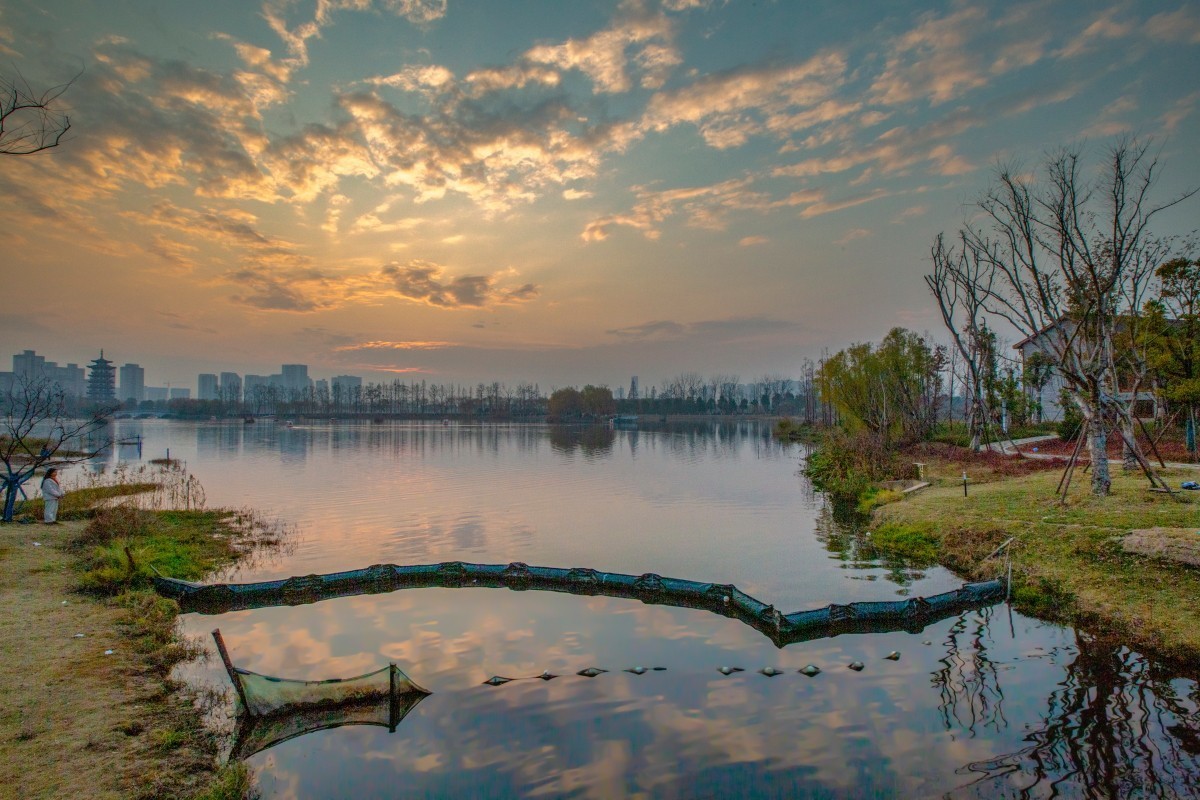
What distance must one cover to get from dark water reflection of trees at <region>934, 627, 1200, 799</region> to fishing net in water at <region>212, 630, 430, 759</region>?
21.5 feet

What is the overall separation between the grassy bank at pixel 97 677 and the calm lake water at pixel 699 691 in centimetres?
71

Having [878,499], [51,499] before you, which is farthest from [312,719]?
[878,499]

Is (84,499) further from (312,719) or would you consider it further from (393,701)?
(393,701)

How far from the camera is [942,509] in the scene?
18.4 m

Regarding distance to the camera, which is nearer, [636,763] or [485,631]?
[636,763]

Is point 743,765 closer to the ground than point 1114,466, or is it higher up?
closer to the ground

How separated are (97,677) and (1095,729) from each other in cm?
1246

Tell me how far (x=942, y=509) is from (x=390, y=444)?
51339 millimetres

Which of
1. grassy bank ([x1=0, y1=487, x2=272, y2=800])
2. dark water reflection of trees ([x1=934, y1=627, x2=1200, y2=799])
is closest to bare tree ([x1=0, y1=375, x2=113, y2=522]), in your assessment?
grassy bank ([x1=0, y1=487, x2=272, y2=800])

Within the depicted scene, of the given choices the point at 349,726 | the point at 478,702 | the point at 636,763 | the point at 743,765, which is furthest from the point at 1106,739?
the point at 349,726

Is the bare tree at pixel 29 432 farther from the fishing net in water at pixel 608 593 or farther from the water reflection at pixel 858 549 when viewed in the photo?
the water reflection at pixel 858 549

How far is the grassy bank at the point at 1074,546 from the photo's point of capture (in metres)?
10.0

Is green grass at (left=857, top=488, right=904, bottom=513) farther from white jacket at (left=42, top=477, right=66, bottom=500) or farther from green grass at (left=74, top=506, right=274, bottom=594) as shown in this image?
white jacket at (left=42, top=477, right=66, bottom=500)

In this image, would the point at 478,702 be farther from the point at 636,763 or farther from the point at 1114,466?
the point at 1114,466
